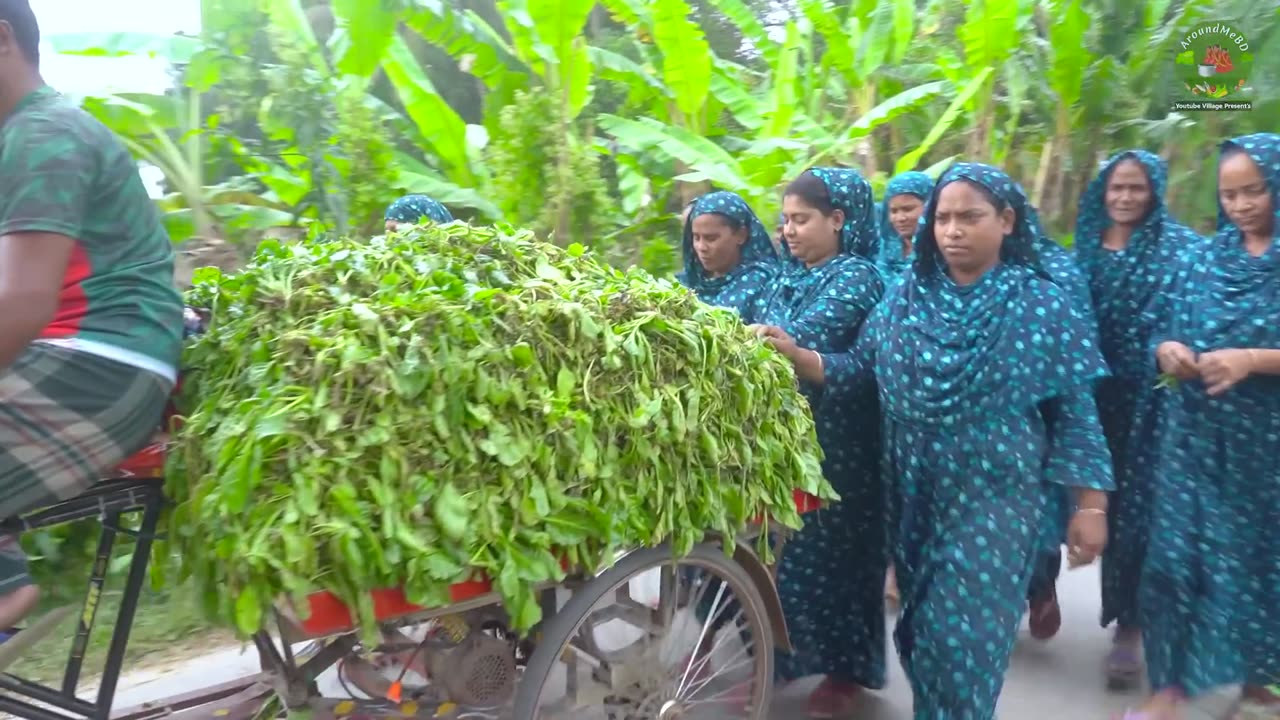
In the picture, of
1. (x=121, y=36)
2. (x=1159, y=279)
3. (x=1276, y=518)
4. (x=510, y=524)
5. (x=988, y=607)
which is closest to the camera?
(x=510, y=524)

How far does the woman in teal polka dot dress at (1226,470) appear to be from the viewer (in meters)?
3.02

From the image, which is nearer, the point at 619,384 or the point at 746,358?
the point at 619,384

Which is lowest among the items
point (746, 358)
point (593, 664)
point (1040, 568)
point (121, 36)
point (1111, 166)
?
point (1040, 568)

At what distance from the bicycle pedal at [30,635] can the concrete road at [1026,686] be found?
4.11ft

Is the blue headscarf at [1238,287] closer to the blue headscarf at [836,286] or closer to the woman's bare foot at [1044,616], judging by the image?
the blue headscarf at [836,286]

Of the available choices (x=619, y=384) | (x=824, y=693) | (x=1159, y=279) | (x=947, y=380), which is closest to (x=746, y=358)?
(x=619, y=384)

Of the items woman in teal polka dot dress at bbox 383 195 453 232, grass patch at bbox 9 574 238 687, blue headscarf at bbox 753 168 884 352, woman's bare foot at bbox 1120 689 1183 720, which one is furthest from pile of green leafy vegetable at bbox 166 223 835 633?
woman in teal polka dot dress at bbox 383 195 453 232

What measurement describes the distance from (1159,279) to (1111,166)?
1.62 ft

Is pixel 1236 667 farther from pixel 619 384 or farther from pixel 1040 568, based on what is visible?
pixel 619 384

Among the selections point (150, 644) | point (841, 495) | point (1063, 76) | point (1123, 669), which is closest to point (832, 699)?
point (841, 495)

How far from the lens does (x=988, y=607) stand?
2797mm

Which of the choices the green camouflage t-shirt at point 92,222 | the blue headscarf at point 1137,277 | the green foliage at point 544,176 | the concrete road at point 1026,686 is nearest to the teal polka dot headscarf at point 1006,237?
the blue headscarf at point 1137,277

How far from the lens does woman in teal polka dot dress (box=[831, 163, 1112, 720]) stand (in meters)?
2.79

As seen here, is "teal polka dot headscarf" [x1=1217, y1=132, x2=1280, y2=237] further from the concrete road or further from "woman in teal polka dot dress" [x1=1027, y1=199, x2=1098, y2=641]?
the concrete road
